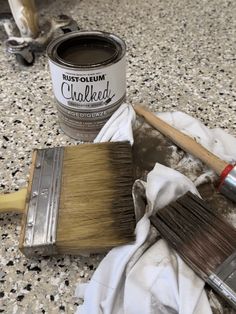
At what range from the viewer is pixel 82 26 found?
0.91 m

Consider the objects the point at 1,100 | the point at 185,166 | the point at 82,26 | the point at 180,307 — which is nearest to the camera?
the point at 180,307

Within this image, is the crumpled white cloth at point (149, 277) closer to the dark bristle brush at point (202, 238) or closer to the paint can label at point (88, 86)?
the dark bristle brush at point (202, 238)

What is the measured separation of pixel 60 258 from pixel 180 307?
0.15 meters

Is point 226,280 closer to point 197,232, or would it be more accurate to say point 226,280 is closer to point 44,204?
point 197,232

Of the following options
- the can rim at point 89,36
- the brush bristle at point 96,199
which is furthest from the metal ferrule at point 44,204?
the can rim at point 89,36

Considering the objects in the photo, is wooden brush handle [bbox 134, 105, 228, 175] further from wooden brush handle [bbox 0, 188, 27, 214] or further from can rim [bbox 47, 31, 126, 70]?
wooden brush handle [bbox 0, 188, 27, 214]

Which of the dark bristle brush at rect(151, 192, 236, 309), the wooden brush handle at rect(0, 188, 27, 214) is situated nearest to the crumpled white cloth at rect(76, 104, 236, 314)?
the dark bristle brush at rect(151, 192, 236, 309)

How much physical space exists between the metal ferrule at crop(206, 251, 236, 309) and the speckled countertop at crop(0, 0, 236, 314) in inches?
5.4

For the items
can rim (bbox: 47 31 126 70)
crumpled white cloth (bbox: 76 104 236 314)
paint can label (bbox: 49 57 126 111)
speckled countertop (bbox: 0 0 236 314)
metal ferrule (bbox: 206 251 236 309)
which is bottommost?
speckled countertop (bbox: 0 0 236 314)

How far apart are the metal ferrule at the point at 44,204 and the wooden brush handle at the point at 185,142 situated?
14 centimetres

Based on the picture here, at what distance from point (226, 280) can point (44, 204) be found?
0.69ft

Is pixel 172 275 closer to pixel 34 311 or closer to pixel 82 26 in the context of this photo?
pixel 34 311

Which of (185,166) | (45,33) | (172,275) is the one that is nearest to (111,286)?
(172,275)

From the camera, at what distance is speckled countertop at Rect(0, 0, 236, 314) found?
45 centimetres
